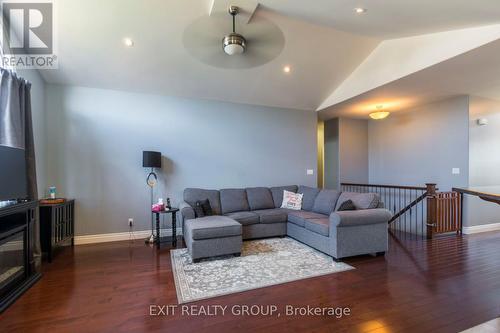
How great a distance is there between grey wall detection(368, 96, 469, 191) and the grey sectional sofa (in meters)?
2.36

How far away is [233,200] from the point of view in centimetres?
452

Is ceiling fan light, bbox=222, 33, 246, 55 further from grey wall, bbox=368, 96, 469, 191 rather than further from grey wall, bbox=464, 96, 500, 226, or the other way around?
grey wall, bbox=464, 96, 500, 226

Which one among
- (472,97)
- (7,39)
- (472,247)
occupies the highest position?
(7,39)

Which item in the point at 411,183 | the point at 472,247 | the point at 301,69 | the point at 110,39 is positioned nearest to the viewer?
the point at 110,39

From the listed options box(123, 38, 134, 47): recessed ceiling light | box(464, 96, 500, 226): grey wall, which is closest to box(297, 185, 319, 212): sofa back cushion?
box(464, 96, 500, 226): grey wall

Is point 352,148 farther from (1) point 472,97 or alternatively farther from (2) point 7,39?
(2) point 7,39

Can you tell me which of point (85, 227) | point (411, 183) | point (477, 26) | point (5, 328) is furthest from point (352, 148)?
point (5, 328)

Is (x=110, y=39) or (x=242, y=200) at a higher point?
(x=110, y=39)

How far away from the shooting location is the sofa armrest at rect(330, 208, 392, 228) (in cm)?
316

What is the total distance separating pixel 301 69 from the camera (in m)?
4.07

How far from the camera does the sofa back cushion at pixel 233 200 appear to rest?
14.6 feet

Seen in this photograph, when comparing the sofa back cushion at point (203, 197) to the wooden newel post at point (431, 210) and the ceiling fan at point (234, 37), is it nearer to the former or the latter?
the ceiling fan at point (234, 37)

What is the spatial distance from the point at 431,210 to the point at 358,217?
220cm

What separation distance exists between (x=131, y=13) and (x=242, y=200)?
3.27 m
